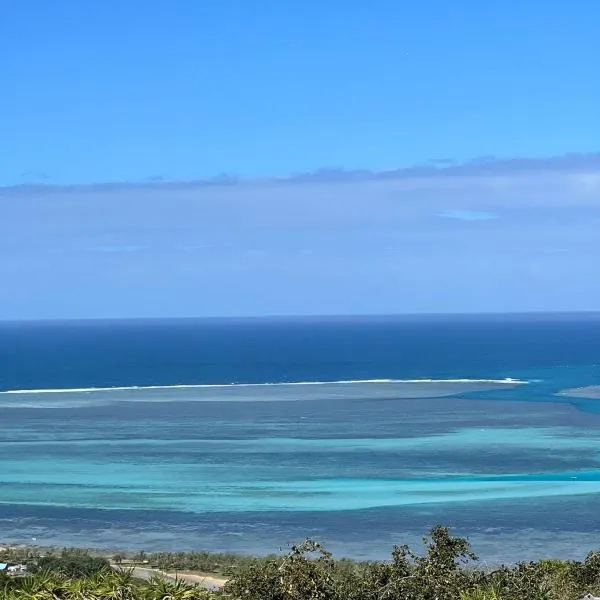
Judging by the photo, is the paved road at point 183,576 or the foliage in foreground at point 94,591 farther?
the paved road at point 183,576

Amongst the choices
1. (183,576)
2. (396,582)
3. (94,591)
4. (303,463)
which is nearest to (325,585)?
(396,582)

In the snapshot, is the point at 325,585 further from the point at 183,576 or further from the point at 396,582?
the point at 183,576

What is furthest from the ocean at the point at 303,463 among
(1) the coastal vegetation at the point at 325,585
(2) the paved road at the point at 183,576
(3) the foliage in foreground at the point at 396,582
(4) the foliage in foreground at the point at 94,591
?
(4) the foliage in foreground at the point at 94,591

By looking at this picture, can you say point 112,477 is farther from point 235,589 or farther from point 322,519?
point 235,589

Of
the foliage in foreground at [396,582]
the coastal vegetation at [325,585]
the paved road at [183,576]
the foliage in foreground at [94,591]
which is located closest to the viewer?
the foliage in foreground at [94,591]

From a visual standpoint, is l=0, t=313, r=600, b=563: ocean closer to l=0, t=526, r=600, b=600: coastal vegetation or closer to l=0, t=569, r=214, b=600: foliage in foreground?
l=0, t=526, r=600, b=600: coastal vegetation

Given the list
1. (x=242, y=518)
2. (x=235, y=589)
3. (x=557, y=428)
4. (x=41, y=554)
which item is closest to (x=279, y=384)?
(x=557, y=428)

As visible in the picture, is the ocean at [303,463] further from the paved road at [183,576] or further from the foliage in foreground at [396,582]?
the foliage in foreground at [396,582]

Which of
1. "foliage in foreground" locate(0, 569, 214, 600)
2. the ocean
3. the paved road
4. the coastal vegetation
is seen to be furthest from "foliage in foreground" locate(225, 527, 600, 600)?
the ocean
